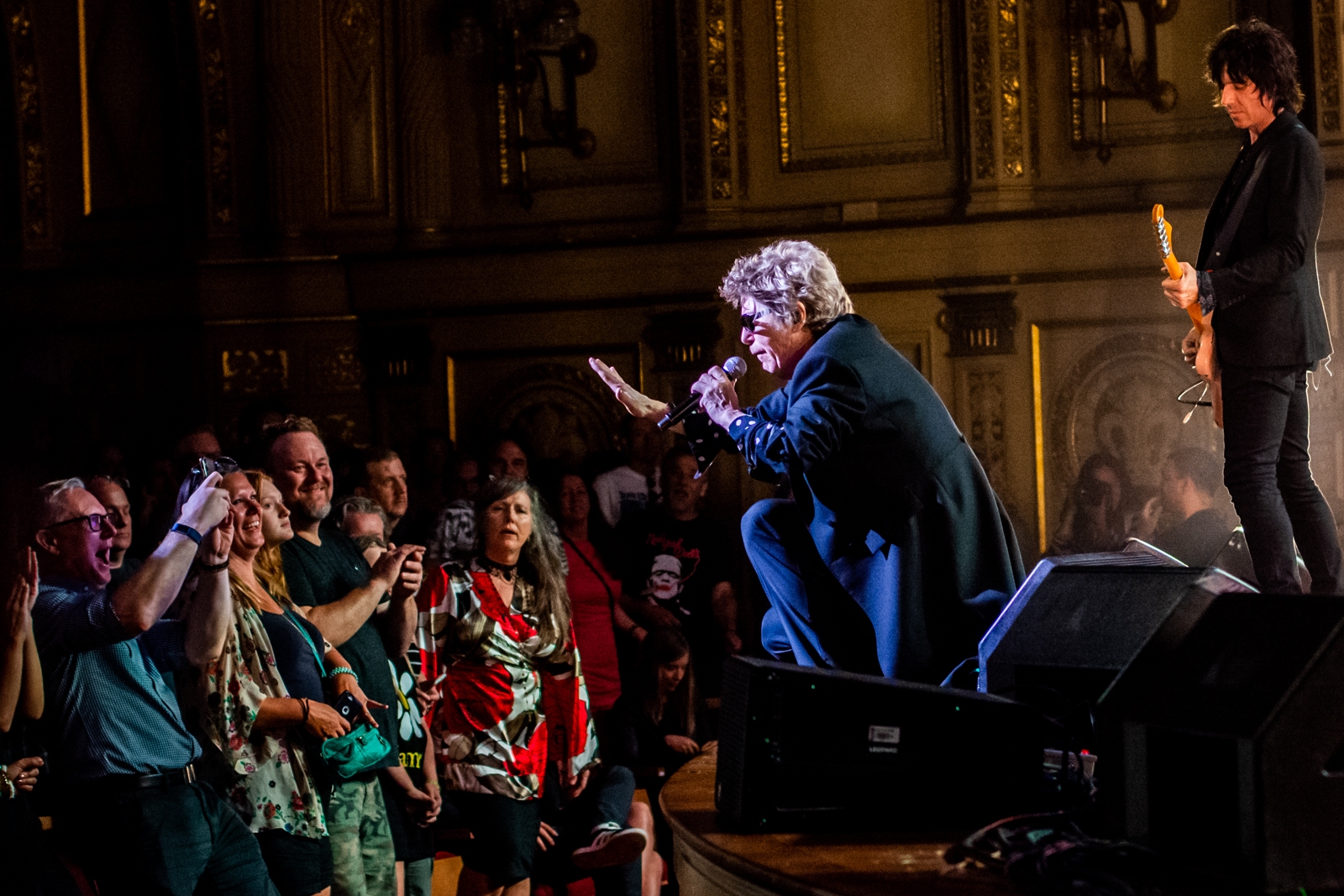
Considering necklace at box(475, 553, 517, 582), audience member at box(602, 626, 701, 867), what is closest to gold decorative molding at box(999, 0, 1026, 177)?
audience member at box(602, 626, 701, 867)

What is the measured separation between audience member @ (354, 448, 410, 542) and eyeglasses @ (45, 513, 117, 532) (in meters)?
1.68

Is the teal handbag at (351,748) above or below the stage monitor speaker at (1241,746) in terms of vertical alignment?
below

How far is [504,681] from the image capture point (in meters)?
4.37

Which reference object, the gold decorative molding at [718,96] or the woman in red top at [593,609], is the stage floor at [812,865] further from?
the gold decorative molding at [718,96]

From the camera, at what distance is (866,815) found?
237 centimetres

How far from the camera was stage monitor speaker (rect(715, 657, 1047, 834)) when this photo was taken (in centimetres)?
237

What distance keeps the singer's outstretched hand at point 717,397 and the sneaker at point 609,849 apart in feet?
5.36

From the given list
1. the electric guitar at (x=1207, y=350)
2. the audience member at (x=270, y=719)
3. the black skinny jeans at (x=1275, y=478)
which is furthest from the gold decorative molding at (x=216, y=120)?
the black skinny jeans at (x=1275, y=478)

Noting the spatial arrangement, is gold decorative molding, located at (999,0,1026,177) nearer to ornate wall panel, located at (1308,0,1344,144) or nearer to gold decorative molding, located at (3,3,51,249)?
ornate wall panel, located at (1308,0,1344,144)

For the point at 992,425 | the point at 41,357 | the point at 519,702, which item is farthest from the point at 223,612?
the point at 992,425

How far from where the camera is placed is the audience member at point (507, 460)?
619 centimetres

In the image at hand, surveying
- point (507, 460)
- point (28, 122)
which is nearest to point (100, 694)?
point (507, 460)

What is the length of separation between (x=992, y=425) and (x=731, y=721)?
480 centimetres

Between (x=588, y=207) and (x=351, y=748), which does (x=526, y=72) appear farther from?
(x=351, y=748)
